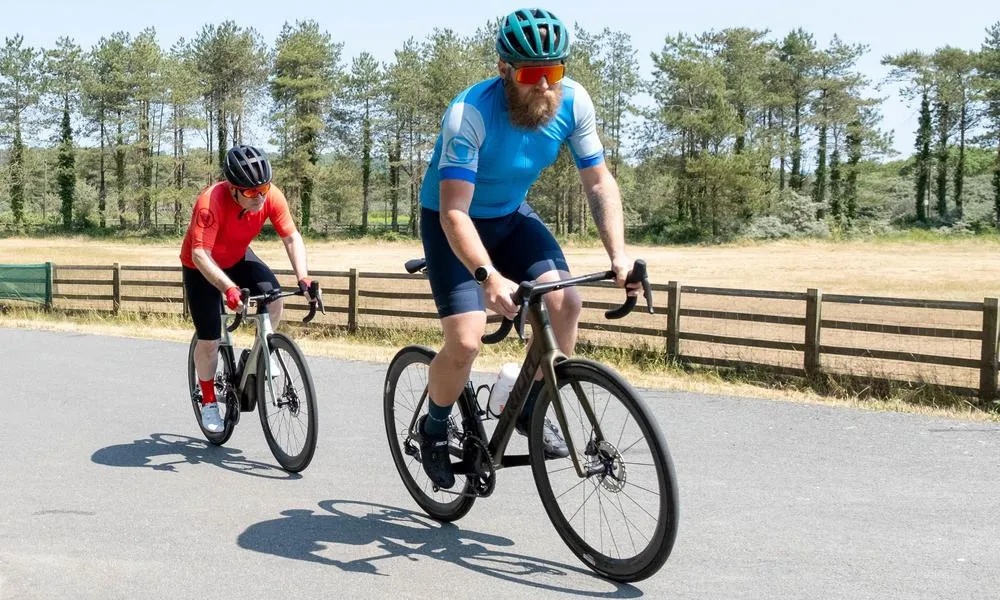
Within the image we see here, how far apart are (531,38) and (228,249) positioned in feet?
10.1

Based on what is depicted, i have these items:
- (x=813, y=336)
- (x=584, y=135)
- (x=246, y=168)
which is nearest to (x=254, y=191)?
(x=246, y=168)

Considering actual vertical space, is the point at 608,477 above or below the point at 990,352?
above

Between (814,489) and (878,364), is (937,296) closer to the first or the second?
(878,364)

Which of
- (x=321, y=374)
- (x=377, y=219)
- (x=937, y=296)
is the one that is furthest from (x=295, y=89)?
(x=321, y=374)

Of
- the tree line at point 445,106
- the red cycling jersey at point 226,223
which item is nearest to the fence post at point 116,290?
the red cycling jersey at point 226,223

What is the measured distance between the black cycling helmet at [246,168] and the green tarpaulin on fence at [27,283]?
14.8 meters

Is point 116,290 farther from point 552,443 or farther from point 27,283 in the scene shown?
point 552,443

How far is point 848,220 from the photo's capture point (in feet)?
230

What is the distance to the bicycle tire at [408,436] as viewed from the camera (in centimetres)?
484

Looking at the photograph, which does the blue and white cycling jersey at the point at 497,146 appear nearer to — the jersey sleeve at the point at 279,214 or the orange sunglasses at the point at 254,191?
the orange sunglasses at the point at 254,191

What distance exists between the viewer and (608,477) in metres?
3.92

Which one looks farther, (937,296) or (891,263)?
(891,263)

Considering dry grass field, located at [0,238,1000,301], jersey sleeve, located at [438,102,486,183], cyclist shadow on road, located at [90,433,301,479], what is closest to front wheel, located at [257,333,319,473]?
cyclist shadow on road, located at [90,433,301,479]

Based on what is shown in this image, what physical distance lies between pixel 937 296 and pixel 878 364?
20466mm
